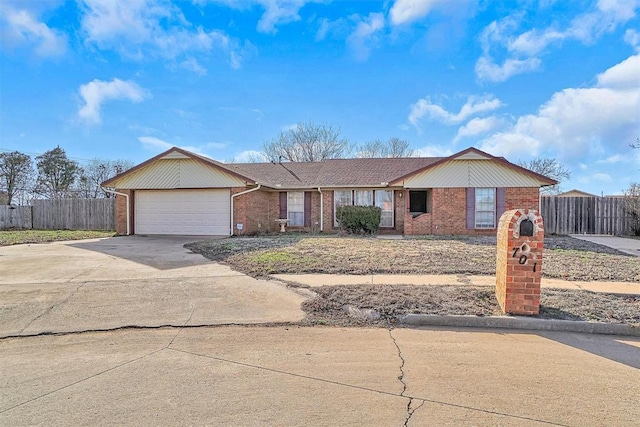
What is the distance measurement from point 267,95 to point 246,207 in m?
6.63

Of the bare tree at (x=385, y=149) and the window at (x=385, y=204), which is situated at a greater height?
the bare tree at (x=385, y=149)

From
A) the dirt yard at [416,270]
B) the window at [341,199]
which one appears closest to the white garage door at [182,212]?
the dirt yard at [416,270]

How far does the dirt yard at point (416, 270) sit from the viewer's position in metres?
5.16

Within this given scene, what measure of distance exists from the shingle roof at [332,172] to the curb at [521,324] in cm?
1265

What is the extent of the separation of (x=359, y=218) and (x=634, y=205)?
43.1 ft

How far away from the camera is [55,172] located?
33750mm

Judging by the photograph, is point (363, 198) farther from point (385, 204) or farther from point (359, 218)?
point (359, 218)

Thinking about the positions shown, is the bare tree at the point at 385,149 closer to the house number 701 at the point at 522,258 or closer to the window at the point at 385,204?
the window at the point at 385,204

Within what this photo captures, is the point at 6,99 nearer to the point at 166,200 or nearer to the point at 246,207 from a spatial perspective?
the point at 166,200

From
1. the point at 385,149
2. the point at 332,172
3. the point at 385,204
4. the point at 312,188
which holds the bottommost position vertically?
the point at 385,204

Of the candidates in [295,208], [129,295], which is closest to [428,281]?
[129,295]

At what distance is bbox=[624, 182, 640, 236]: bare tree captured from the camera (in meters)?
16.9

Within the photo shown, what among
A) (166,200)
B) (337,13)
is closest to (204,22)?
(337,13)

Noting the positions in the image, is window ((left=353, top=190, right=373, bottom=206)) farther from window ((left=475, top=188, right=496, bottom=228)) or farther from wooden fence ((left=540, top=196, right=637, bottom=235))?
wooden fence ((left=540, top=196, right=637, bottom=235))
